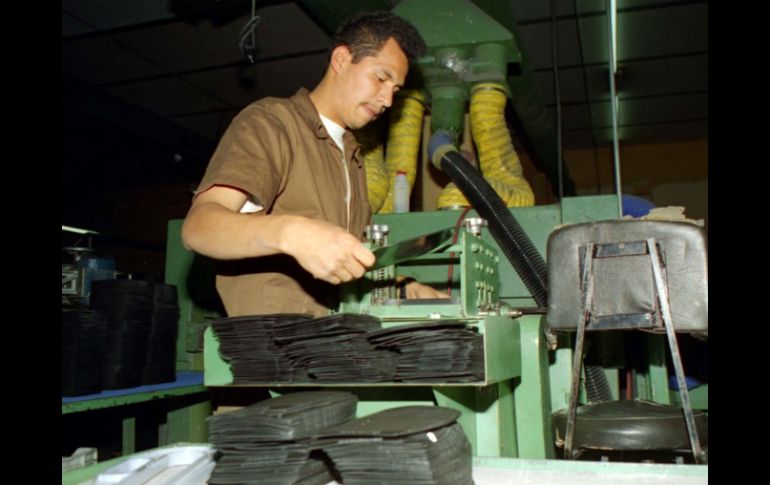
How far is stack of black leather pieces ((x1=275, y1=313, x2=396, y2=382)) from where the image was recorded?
49.4 inches

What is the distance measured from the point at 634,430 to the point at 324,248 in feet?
3.36

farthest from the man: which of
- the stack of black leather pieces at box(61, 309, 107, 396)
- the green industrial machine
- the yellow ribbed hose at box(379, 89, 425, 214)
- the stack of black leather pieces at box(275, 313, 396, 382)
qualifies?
the stack of black leather pieces at box(61, 309, 107, 396)

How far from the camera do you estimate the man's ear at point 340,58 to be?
205 cm

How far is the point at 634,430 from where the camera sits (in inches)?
63.3

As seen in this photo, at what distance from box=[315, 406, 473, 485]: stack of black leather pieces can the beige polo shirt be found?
2.22 ft

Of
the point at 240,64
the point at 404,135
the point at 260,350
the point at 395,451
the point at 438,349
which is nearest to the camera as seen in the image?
the point at 395,451

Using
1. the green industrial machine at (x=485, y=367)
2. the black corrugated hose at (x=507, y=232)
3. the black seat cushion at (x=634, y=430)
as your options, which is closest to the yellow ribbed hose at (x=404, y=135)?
the black corrugated hose at (x=507, y=232)

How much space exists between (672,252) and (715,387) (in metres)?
0.59

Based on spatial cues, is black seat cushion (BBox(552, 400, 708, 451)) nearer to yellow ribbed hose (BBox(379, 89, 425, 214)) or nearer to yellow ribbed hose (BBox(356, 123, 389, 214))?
yellow ribbed hose (BBox(356, 123, 389, 214))

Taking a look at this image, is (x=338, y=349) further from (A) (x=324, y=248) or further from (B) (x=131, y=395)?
(B) (x=131, y=395)

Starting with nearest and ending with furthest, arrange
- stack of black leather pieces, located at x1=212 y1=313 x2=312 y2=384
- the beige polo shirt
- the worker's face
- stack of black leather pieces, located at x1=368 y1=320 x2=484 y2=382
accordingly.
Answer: stack of black leather pieces, located at x1=368 y1=320 x2=484 y2=382 → stack of black leather pieces, located at x1=212 y1=313 x2=312 y2=384 → the beige polo shirt → the worker's face

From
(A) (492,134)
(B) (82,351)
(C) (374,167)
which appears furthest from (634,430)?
(B) (82,351)

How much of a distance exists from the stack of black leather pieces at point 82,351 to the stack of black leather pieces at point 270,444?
1.56 m

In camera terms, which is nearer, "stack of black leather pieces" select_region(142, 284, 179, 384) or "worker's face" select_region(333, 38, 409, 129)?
"worker's face" select_region(333, 38, 409, 129)
